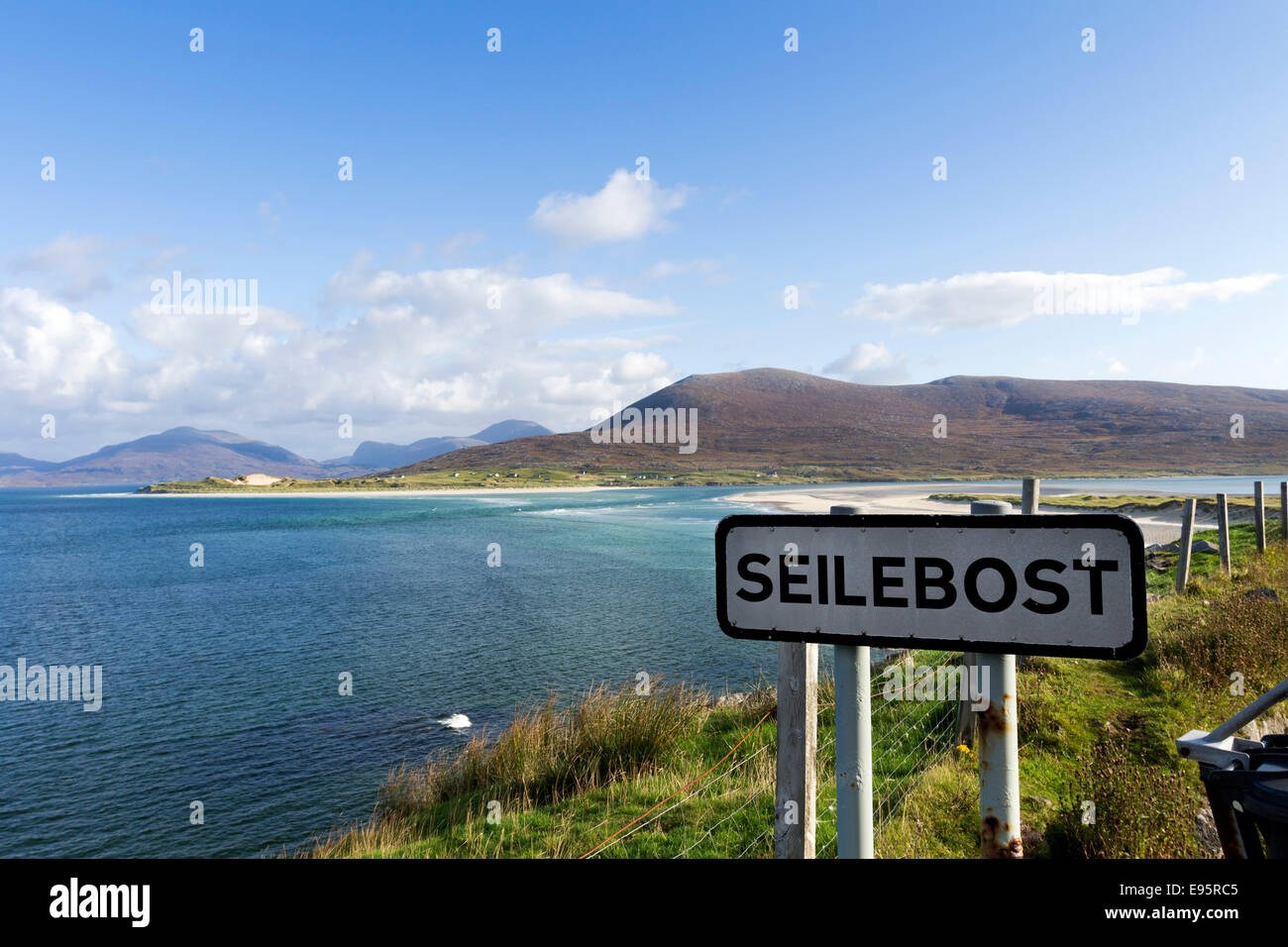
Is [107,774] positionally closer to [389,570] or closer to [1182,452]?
[389,570]

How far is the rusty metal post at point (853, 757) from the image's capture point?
160 centimetres

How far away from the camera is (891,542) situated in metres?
1.56

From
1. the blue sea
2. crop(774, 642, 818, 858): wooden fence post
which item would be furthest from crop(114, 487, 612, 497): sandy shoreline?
crop(774, 642, 818, 858): wooden fence post

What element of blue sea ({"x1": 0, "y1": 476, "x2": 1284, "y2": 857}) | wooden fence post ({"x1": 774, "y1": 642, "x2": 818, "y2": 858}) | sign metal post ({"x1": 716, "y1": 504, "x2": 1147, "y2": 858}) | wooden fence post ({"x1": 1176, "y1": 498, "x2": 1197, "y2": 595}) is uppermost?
sign metal post ({"x1": 716, "y1": 504, "x2": 1147, "y2": 858})

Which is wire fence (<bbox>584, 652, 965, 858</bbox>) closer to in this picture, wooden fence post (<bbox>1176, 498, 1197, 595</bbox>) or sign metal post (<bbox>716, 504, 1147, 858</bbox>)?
sign metal post (<bbox>716, 504, 1147, 858</bbox>)

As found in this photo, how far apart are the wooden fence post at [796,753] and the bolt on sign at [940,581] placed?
0.74 meters

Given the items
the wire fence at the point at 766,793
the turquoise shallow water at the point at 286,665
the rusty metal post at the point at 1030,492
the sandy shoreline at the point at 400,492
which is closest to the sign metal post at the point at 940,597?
the rusty metal post at the point at 1030,492

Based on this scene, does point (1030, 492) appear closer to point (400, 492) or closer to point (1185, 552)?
point (1185, 552)

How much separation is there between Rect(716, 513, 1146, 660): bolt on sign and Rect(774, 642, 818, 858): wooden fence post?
736mm

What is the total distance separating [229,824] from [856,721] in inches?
484

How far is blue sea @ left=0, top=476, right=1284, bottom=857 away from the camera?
11305 mm

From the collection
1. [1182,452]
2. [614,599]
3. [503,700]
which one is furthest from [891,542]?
[1182,452]

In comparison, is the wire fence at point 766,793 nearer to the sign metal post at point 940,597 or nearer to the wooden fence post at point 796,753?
the wooden fence post at point 796,753

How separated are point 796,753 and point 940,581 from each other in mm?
1210
